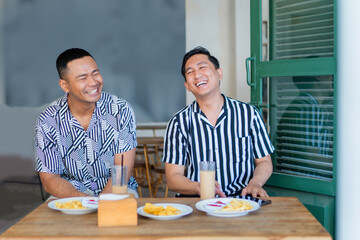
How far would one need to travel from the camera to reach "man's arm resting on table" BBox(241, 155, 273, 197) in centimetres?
207

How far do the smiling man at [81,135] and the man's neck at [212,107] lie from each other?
0.42 m

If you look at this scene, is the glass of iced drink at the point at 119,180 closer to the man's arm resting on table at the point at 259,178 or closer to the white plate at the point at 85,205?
the white plate at the point at 85,205

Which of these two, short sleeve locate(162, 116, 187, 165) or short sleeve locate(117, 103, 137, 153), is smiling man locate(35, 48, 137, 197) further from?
short sleeve locate(162, 116, 187, 165)

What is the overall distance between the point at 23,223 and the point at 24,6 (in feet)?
18.7

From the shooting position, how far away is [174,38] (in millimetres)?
6656

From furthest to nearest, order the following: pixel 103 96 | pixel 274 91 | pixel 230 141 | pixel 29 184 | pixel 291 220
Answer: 1. pixel 29 184
2. pixel 274 91
3. pixel 103 96
4. pixel 230 141
5. pixel 291 220

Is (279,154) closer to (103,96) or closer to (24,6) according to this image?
(103,96)

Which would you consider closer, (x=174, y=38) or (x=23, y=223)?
(x=23, y=223)

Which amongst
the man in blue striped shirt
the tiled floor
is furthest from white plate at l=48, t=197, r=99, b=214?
the tiled floor

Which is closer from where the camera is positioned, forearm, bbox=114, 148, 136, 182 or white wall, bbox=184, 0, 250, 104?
forearm, bbox=114, 148, 136, 182

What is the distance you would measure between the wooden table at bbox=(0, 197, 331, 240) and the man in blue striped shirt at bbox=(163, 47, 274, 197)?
70 cm

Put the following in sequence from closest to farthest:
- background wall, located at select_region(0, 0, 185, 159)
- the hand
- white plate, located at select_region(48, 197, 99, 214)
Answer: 1. white plate, located at select_region(48, 197, 99, 214)
2. the hand
3. background wall, located at select_region(0, 0, 185, 159)

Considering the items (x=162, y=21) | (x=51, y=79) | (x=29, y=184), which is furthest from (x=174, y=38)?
(x=29, y=184)

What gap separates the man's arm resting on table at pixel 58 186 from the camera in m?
2.28
